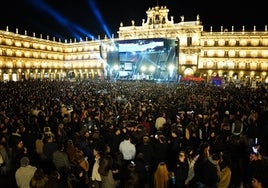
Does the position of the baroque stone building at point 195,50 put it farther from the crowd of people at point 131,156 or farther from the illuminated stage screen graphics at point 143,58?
the crowd of people at point 131,156

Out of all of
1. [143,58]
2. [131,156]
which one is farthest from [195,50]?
[131,156]

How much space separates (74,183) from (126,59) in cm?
4565

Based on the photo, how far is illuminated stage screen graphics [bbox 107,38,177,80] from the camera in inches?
1810

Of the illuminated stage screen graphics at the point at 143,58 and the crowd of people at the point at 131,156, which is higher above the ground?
the illuminated stage screen graphics at the point at 143,58

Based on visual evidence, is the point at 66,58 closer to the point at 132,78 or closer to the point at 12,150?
the point at 132,78

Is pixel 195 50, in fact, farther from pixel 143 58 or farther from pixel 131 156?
pixel 131 156

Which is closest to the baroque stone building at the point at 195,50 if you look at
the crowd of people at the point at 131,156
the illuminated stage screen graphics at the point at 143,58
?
the illuminated stage screen graphics at the point at 143,58

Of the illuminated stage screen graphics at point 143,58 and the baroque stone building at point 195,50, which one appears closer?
the illuminated stage screen graphics at point 143,58

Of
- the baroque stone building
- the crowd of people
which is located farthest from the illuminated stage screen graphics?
the crowd of people

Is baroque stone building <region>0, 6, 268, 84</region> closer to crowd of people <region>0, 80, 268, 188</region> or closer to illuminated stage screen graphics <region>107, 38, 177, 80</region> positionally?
illuminated stage screen graphics <region>107, 38, 177, 80</region>

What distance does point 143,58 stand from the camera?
4869 cm

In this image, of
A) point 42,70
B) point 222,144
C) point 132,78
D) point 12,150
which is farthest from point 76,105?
point 42,70

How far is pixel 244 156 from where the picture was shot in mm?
8086

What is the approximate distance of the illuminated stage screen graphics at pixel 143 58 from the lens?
46.0m
